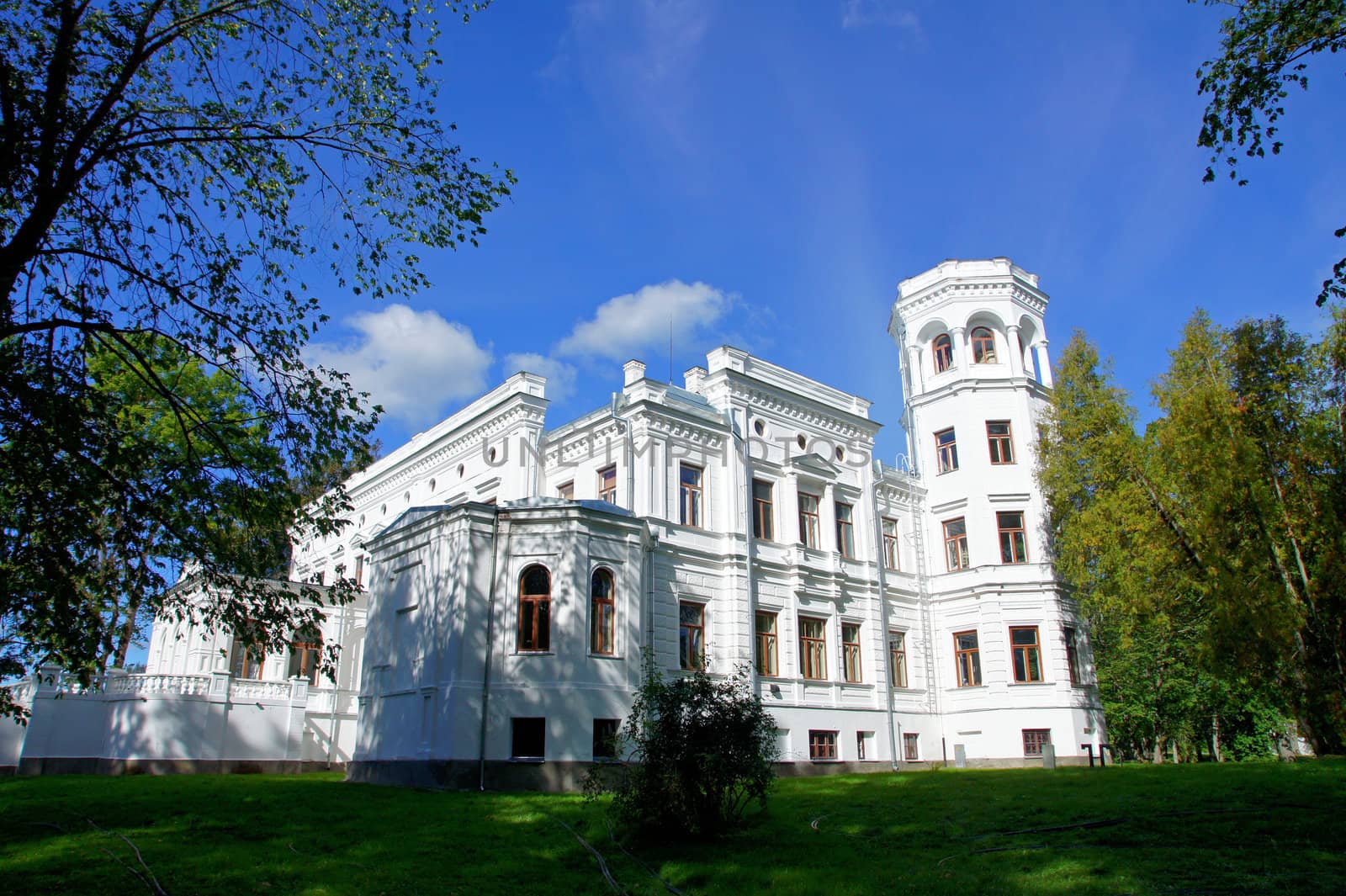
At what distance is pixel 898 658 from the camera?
30.7 m

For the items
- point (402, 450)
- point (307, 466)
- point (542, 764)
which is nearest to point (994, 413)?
point (542, 764)

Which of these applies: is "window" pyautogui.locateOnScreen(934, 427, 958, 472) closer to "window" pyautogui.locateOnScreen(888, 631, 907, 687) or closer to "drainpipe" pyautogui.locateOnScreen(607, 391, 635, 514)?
"window" pyautogui.locateOnScreen(888, 631, 907, 687)

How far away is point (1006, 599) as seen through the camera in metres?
29.8

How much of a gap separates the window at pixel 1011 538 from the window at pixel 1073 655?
8.72 ft

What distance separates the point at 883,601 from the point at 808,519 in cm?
376

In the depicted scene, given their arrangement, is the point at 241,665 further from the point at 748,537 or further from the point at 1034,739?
the point at 1034,739

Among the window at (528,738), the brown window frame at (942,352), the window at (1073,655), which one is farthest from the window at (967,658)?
the window at (528,738)

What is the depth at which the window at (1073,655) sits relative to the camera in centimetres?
2938

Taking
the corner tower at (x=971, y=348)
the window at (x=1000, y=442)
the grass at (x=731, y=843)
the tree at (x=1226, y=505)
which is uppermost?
the corner tower at (x=971, y=348)

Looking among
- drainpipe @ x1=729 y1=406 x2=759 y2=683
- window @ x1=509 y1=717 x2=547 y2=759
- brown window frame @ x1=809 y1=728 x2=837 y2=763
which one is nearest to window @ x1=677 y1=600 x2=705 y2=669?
drainpipe @ x1=729 y1=406 x2=759 y2=683

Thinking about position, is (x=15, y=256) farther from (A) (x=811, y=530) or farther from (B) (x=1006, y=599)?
(B) (x=1006, y=599)

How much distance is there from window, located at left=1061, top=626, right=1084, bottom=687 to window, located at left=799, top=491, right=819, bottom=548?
8343 mm

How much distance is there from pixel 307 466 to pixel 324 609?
22911 mm

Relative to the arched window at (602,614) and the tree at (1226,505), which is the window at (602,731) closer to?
the arched window at (602,614)
